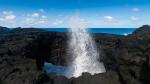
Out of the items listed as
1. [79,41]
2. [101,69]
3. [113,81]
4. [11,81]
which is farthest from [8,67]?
[79,41]

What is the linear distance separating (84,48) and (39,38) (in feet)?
26.3

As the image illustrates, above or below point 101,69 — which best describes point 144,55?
above

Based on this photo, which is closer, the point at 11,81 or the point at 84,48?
the point at 11,81

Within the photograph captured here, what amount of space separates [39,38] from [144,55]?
27567mm

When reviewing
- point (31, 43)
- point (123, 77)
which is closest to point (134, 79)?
point (123, 77)

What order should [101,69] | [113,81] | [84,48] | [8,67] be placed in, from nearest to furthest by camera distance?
[113,81] → [8,67] → [101,69] → [84,48]

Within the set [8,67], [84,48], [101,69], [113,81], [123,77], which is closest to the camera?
[113,81]

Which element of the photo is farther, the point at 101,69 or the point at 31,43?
the point at 31,43

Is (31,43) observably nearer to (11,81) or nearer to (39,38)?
(39,38)

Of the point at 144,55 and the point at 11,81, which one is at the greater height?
the point at 144,55

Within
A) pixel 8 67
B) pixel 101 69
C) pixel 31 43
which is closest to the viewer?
pixel 8 67

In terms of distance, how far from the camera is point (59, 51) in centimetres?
5172

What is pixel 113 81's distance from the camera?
77.0 ft

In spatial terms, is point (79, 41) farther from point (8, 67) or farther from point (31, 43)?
point (8, 67)
